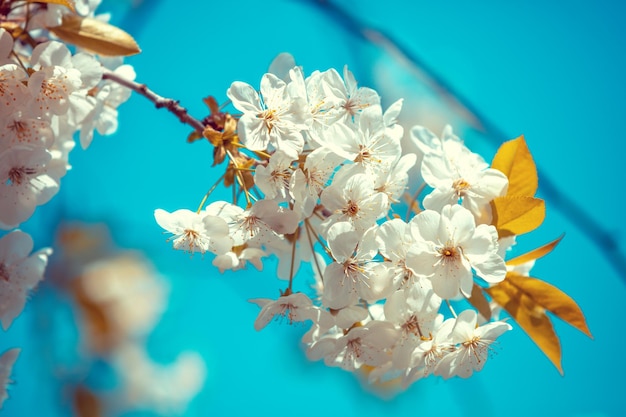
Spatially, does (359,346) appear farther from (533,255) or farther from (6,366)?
(6,366)

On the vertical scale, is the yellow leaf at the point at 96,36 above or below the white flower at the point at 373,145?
below

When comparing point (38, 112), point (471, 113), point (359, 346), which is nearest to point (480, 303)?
point (359, 346)

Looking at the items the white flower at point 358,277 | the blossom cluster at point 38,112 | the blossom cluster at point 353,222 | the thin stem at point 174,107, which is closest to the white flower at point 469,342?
the blossom cluster at point 353,222

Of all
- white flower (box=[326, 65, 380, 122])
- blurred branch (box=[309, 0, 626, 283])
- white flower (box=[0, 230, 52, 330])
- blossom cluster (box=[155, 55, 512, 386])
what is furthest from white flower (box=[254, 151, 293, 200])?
blurred branch (box=[309, 0, 626, 283])

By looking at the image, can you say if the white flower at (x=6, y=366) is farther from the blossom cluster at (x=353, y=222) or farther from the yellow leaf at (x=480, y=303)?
the yellow leaf at (x=480, y=303)

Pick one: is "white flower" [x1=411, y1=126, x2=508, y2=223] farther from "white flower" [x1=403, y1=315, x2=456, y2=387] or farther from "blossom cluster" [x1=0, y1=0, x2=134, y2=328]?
"blossom cluster" [x1=0, y1=0, x2=134, y2=328]

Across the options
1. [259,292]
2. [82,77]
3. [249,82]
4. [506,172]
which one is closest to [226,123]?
[249,82]

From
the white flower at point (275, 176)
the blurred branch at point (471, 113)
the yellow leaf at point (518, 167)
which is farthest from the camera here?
the blurred branch at point (471, 113)
